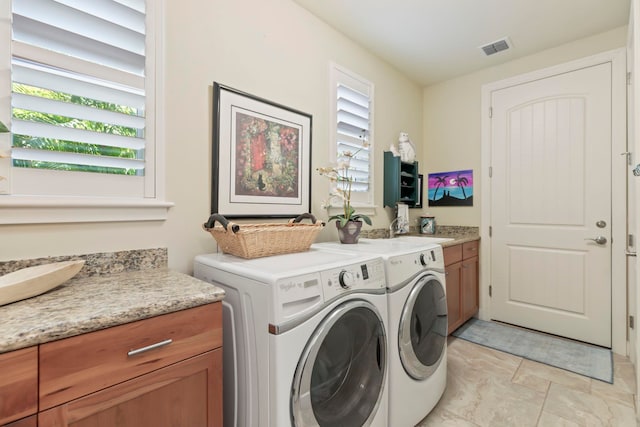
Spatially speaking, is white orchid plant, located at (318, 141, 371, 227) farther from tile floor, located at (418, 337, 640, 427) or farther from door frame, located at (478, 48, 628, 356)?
door frame, located at (478, 48, 628, 356)

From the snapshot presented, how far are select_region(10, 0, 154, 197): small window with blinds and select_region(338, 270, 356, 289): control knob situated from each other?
97cm

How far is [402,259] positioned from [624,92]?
2419 millimetres

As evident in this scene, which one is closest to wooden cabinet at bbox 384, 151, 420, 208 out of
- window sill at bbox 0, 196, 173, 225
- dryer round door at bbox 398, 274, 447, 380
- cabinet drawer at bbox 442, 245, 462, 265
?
cabinet drawer at bbox 442, 245, 462, 265

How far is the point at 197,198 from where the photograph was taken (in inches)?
62.9

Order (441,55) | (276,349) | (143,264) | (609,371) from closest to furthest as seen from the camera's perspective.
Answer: (276,349), (143,264), (609,371), (441,55)

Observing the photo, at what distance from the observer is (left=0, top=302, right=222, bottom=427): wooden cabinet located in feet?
2.31

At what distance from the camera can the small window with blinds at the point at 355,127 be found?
2.40m

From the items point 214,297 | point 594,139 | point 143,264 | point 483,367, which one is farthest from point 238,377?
point 594,139

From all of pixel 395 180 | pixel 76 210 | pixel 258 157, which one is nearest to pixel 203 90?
pixel 258 157

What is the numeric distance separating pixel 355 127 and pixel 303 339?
1936mm

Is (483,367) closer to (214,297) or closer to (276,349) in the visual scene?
(276,349)

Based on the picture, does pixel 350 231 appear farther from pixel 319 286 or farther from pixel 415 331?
pixel 319 286

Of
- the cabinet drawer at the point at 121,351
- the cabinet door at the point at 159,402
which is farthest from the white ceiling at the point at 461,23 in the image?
the cabinet door at the point at 159,402

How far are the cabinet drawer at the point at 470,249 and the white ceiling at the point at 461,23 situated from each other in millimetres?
1745
